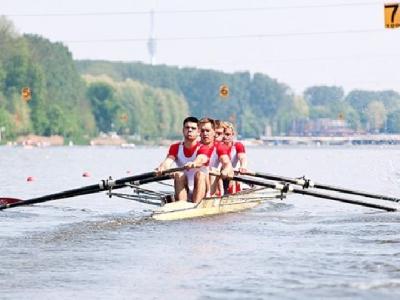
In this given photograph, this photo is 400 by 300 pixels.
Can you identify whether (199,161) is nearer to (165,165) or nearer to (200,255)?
(165,165)

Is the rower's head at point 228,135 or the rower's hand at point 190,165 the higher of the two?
the rower's head at point 228,135

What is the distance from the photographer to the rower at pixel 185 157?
19.8 metres

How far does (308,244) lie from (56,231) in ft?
13.0

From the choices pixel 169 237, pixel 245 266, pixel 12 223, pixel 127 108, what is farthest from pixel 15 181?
pixel 127 108

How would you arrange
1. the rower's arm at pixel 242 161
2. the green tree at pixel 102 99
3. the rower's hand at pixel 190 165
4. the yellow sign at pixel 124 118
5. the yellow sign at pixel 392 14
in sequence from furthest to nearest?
the yellow sign at pixel 124 118 < the green tree at pixel 102 99 < the yellow sign at pixel 392 14 < the rower's arm at pixel 242 161 < the rower's hand at pixel 190 165

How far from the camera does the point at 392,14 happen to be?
29625 mm

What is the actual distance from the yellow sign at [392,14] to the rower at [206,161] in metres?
9.70

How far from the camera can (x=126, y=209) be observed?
2427cm

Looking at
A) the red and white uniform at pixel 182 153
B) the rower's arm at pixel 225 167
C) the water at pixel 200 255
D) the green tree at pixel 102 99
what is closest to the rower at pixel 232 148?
the water at pixel 200 255

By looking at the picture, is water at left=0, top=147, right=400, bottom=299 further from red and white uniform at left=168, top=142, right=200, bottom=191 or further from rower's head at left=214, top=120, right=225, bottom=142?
rower's head at left=214, top=120, right=225, bottom=142

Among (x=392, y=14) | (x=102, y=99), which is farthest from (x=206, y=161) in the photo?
(x=102, y=99)

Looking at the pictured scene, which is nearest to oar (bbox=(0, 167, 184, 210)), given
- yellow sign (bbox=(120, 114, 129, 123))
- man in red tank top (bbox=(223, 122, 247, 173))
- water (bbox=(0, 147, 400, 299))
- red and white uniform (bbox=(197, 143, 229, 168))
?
water (bbox=(0, 147, 400, 299))

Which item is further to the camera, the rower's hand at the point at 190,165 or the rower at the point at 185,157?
the rower at the point at 185,157

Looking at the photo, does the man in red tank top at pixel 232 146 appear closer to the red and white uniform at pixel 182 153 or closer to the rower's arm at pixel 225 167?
the rower's arm at pixel 225 167
